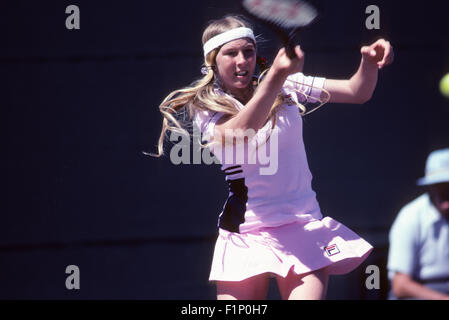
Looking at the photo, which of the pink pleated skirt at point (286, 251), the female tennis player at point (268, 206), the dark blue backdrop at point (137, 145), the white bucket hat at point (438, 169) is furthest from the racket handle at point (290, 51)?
the dark blue backdrop at point (137, 145)

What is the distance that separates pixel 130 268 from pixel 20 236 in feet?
2.35

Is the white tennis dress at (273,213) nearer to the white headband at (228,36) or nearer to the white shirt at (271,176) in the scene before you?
the white shirt at (271,176)

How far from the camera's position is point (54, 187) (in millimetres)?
4848

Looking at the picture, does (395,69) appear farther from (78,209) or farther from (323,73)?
(78,209)

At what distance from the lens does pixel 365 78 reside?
302cm

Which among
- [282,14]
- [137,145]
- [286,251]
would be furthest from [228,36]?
[137,145]

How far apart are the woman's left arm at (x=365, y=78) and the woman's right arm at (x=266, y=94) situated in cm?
46

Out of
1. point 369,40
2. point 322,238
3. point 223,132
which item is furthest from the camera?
point 369,40

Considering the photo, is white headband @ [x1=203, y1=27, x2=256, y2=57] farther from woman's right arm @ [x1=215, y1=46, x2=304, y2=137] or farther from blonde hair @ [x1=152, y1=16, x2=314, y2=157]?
woman's right arm @ [x1=215, y1=46, x2=304, y2=137]

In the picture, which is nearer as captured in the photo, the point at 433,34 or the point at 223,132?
Answer: the point at 223,132

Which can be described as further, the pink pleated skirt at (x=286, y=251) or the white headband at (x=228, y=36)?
the white headband at (x=228, y=36)

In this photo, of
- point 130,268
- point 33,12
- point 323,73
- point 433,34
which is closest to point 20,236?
point 130,268

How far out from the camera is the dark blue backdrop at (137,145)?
4.82m

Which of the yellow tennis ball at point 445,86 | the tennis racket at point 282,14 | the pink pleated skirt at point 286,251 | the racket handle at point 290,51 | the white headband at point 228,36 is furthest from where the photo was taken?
the yellow tennis ball at point 445,86
